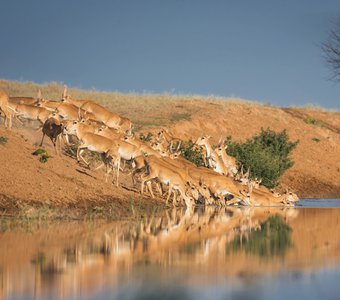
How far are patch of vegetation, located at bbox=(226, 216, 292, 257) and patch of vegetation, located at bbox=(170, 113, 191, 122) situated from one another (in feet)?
82.8

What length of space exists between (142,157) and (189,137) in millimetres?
17404

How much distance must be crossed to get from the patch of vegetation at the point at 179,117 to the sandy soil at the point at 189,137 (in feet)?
1.21

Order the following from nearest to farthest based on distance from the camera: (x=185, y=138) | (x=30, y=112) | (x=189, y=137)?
(x=30, y=112), (x=185, y=138), (x=189, y=137)

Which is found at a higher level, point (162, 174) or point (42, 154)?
point (42, 154)

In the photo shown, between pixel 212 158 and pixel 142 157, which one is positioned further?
pixel 212 158

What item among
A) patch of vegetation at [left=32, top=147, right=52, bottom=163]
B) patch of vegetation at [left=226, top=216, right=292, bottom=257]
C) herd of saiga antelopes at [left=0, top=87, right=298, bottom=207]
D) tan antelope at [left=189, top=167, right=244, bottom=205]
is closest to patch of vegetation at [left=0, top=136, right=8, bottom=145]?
patch of vegetation at [left=32, top=147, right=52, bottom=163]

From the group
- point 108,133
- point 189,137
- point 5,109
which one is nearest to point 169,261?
point 108,133

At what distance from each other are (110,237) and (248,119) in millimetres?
35147

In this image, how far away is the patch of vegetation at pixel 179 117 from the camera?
43.9m

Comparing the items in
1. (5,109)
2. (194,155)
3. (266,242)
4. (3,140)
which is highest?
(5,109)

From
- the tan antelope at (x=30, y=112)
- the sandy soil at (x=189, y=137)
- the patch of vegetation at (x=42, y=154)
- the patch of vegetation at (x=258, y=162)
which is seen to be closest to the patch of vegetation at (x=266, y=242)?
the sandy soil at (x=189, y=137)

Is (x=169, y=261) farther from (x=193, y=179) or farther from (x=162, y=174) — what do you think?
(x=193, y=179)

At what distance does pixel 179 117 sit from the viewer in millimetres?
44688

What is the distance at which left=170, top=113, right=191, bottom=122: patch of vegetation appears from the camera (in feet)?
144
